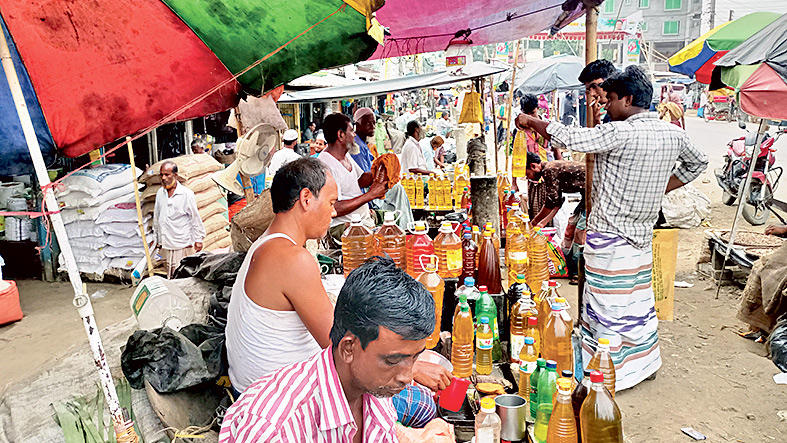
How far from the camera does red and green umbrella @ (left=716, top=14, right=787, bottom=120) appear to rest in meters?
4.64

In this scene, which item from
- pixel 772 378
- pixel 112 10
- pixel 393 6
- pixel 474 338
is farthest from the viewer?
pixel 393 6

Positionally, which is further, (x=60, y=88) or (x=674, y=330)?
(x=674, y=330)

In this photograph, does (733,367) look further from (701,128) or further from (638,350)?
(701,128)

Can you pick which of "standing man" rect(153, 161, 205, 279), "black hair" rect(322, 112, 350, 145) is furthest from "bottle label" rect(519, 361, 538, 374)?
"standing man" rect(153, 161, 205, 279)

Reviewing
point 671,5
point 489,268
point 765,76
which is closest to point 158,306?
point 489,268

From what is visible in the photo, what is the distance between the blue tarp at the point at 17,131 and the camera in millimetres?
1973

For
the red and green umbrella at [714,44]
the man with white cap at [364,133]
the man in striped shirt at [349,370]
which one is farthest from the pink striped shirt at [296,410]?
the red and green umbrella at [714,44]

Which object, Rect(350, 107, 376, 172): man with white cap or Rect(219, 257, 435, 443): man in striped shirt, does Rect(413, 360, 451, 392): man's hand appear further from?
Rect(350, 107, 376, 172): man with white cap

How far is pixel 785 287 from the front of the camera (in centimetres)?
457

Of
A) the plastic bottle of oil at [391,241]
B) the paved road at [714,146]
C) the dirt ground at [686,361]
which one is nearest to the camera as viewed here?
the plastic bottle of oil at [391,241]

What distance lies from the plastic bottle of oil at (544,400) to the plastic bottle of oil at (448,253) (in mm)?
994

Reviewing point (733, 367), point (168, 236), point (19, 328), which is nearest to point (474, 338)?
point (733, 367)

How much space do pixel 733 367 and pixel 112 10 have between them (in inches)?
209

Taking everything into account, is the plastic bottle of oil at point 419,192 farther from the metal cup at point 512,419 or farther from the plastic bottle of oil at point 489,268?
the metal cup at point 512,419
